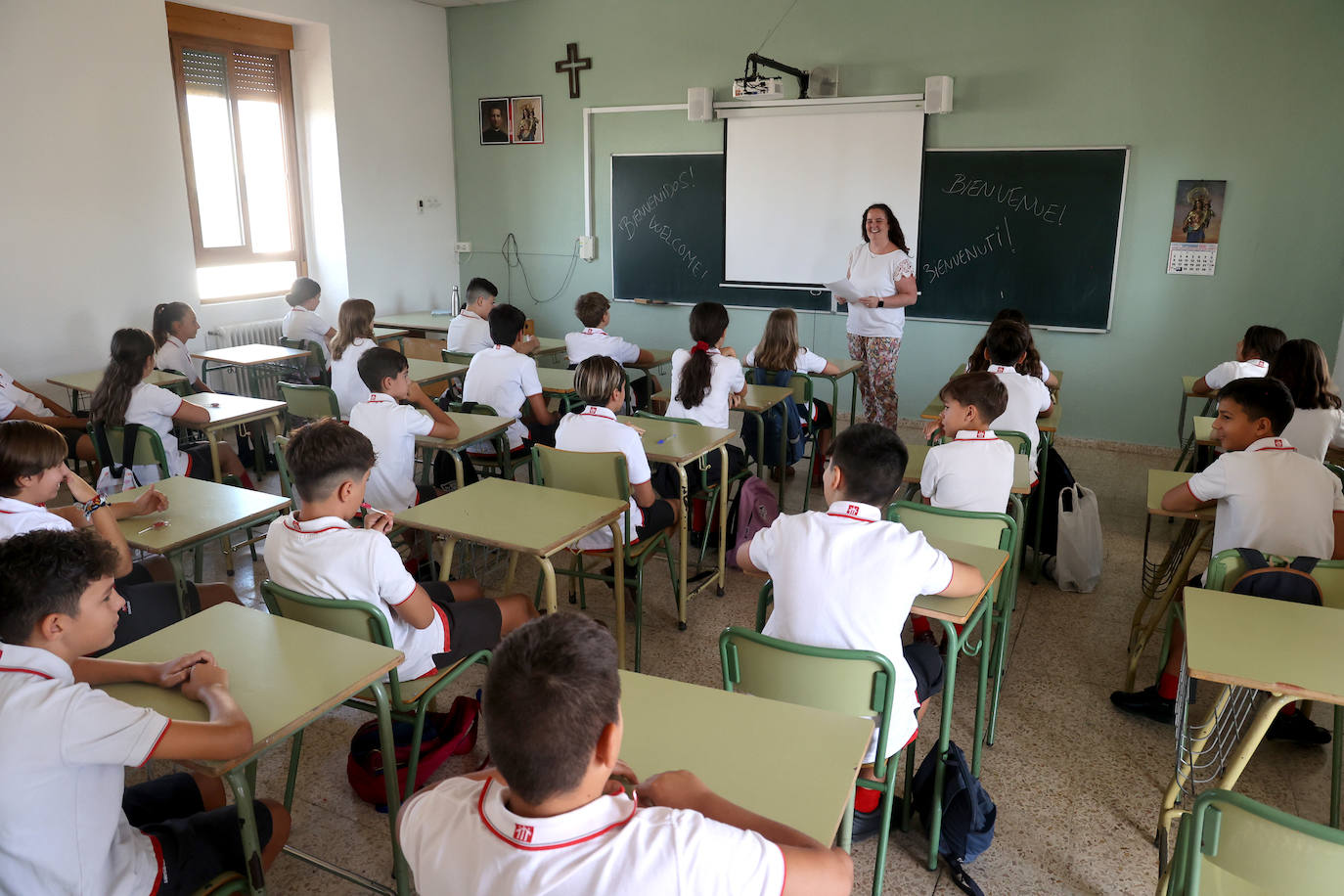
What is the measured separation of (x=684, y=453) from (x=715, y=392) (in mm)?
771

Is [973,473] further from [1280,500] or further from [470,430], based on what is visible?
[470,430]

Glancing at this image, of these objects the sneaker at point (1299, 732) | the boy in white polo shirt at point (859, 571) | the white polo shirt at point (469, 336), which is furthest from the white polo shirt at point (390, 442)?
the sneaker at point (1299, 732)

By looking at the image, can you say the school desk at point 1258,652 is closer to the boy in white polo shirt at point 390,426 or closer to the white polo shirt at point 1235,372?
the white polo shirt at point 1235,372

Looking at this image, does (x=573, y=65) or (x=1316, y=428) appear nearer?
(x=1316, y=428)

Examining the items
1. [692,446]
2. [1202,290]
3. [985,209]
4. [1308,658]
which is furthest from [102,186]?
[1202,290]

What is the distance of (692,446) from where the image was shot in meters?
3.64

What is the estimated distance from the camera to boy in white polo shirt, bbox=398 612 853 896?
1034mm

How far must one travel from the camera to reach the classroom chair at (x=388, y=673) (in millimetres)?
2051

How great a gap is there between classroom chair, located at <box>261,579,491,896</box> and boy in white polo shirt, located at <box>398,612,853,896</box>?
919 mm

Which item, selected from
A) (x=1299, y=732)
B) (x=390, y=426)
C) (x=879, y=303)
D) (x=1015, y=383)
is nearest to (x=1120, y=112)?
(x=879, y=303)

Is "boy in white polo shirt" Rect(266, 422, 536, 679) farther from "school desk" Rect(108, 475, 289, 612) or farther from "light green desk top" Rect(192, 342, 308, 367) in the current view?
"light green desk top" Rect(192, 342, 308, 367)

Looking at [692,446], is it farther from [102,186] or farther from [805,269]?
[102,186]

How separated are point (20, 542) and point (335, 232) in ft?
21.2

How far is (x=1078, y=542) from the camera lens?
3.95m
